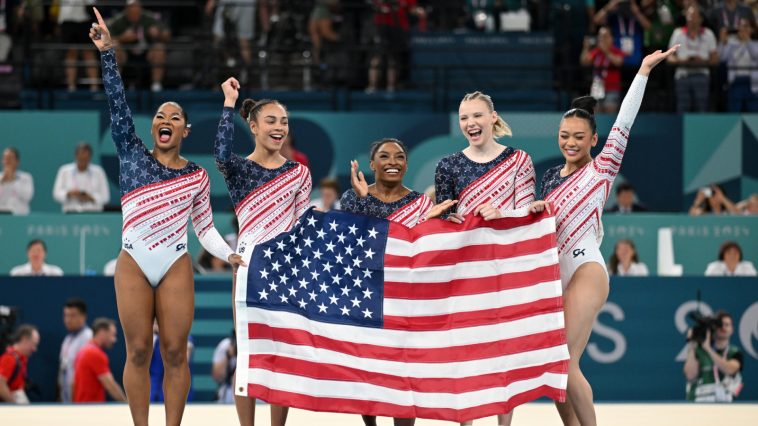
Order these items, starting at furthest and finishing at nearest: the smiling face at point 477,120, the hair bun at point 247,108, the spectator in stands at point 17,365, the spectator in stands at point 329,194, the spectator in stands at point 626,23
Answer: the spectator in stands at point 626,23, the spectator in stands at point 329,194, the spectator in stands at point 17,365, the hair bun at point 247,108, the smiling face at point 477,120

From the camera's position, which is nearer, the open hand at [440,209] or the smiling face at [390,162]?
the open hand at [440,209]

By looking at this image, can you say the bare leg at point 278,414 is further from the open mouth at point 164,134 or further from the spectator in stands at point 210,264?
the spectator in stands at point 210,264

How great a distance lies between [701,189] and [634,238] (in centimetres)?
140

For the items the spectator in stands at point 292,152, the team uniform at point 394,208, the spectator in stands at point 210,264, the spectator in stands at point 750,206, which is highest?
the spectator in stands at point 292,152

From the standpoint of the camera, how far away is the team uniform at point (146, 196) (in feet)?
22.8

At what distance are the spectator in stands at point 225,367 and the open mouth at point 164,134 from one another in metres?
3.97

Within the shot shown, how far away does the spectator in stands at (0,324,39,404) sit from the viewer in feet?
33.2

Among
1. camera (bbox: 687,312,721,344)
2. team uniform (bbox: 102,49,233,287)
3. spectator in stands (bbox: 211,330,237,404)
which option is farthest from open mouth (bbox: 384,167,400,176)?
camera (bbox: 687,312,721,344)

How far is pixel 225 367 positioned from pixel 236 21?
17.5ft

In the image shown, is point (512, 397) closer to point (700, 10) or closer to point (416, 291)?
point (416, 291)

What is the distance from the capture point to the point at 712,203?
12.9 meters

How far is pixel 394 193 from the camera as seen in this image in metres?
7.23

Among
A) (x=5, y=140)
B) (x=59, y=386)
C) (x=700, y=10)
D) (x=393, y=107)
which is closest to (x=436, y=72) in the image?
(x=393, y=107)

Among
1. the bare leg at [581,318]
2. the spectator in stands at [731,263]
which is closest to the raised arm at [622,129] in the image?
the bare leg at [581,318]
